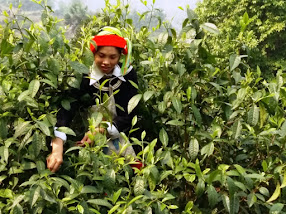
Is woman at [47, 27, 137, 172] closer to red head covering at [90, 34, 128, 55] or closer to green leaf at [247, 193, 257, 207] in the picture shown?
red head covering at [90, 34, 128, 55]

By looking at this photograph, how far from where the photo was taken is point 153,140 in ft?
5.07

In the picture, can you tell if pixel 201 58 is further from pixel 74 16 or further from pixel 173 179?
pixel 74 16

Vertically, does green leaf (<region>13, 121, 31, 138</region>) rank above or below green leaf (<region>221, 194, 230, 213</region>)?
above

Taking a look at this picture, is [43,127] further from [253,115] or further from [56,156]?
[253,115]

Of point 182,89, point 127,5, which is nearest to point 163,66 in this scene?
point 182,89

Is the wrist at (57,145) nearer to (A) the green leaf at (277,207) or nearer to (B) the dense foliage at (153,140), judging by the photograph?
(B) the dense foliage at (153,140)

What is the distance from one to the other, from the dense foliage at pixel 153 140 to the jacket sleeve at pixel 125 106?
0.08m

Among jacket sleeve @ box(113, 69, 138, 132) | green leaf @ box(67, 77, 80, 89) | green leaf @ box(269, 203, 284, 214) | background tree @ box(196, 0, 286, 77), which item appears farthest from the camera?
background tree @ box(196, 0, 286, 77)

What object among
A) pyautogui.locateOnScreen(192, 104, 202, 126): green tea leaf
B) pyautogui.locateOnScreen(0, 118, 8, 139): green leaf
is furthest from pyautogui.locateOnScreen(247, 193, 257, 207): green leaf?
pyautogui.locateOnScreen(0, 118, 8, 139): green leaf

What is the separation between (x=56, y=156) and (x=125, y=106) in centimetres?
51

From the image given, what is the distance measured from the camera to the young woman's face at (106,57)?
5.81ft

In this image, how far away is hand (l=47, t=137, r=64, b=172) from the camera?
4.88 feet

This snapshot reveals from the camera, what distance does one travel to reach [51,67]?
1.52m

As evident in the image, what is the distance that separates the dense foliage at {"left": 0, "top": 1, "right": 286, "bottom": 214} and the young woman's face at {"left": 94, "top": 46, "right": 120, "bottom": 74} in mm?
98
